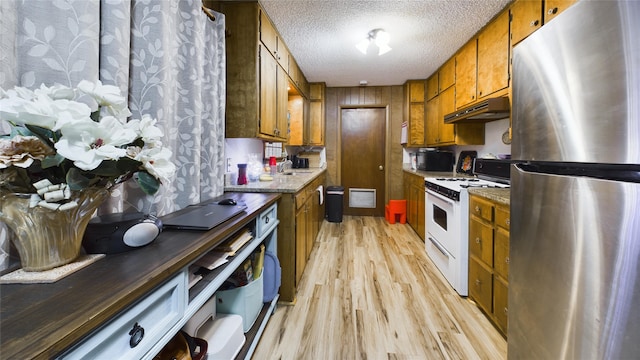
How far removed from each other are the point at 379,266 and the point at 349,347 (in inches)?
47.3

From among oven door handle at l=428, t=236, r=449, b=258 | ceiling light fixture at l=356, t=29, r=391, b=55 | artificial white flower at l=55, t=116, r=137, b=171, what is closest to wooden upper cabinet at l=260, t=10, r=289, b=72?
ceiling light fixture at l=356, t=29, r=391, b=55

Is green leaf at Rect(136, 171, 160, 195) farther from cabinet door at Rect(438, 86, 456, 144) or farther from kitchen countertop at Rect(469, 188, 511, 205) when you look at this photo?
cabinet door at Rect(438, 86, 456, 144)

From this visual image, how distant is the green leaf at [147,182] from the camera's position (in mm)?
724

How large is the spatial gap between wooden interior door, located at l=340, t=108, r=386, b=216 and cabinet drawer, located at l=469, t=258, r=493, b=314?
109 inches

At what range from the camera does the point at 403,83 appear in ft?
14.6

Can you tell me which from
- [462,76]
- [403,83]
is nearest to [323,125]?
[403,83]

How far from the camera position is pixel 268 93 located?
→ 233cm

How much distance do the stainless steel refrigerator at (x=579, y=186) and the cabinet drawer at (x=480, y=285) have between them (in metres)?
0.73

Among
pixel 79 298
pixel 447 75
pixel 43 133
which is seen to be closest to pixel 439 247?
pixel 447 75

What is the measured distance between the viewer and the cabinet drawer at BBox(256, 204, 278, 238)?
153 centimetres

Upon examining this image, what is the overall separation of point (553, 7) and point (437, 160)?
2.21 m

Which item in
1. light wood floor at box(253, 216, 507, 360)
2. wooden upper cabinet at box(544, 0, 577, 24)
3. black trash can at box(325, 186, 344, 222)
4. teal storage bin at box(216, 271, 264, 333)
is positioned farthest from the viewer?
black trash can at box(325, 186, 344, 222)

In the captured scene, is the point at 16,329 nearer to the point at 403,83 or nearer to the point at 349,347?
the point at 349,347

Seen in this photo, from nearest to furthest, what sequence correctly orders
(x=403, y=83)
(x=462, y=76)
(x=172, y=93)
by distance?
1. (x=172, y=93)
2. (x=462, y=76)
3. (x=403, y=83)
